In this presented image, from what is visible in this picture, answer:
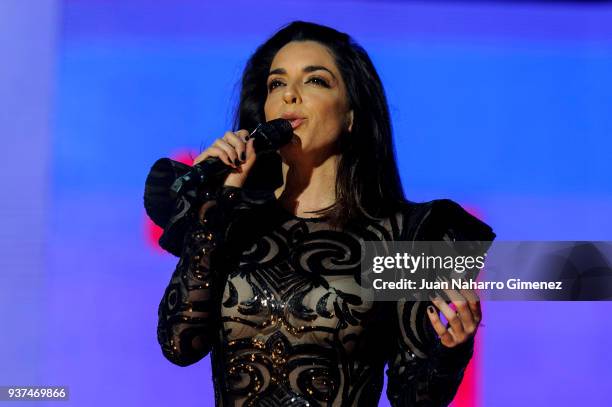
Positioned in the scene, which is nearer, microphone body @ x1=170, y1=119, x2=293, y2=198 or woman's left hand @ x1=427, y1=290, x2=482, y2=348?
microphone body @ x1=170, y1=119, x2=293, y2=198

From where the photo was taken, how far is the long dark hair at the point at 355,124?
1.96 meters

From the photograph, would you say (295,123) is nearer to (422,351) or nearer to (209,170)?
(209,170)

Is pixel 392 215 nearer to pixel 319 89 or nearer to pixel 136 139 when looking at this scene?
pixel 319 89

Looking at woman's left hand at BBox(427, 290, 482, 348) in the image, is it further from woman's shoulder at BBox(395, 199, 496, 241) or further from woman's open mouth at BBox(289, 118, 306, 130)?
woman's open mouth at BBox(289, 118, 306, 130)

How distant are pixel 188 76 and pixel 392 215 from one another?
0.77 meters

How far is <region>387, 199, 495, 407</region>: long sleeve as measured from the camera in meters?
1.79

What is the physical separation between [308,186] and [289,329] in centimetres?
33

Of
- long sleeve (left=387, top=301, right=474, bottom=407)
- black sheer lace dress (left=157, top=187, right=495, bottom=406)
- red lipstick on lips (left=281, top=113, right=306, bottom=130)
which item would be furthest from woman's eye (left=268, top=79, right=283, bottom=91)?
long sleeve (left=387, top=301, right=474, bottom=407)

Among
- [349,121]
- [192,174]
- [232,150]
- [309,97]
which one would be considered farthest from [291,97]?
[192,174]

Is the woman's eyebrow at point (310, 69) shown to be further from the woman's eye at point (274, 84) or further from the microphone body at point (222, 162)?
the microphone body at point (222, 162)

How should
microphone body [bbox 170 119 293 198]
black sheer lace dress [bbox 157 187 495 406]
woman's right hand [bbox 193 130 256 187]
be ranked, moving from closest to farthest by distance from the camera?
microphone body [bbox 170 119 293 198]
woman's right hand [bbox 193 130 256 187]
black sheer lace dress [bbox 157 187 495 406]

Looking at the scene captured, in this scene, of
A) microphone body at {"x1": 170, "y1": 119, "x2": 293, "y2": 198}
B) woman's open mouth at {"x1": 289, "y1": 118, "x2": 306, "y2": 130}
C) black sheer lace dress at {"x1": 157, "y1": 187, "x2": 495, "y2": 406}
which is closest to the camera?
microphone body at {"x1": 170, "y1": 119, "x2": 293, "y2": 198}

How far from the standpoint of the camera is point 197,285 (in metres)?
1.77

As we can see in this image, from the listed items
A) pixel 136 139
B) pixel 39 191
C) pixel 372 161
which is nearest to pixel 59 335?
pixel 39 191
